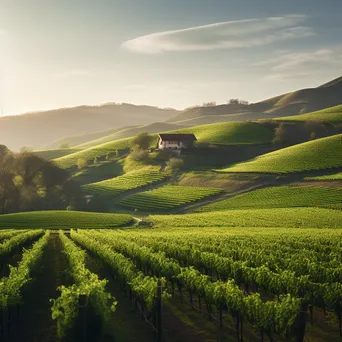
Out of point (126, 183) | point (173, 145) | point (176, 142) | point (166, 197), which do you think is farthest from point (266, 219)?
point (176, 142)

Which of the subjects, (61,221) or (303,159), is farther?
(303,159)

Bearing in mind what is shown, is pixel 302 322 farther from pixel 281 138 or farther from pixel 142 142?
pixel 142 142

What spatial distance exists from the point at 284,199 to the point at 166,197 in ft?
110

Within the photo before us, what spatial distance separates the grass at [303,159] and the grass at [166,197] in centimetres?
2051

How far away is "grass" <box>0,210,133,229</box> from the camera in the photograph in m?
77.8

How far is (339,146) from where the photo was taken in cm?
14300

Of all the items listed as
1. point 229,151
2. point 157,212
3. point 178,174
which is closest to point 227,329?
point 157,212

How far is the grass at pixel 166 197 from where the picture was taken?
106062mm

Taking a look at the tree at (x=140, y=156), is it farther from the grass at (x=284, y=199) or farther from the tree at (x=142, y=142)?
the grass at (x=284, y=199)

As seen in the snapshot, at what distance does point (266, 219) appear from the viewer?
75.6 m

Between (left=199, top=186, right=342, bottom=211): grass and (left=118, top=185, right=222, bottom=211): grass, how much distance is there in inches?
353

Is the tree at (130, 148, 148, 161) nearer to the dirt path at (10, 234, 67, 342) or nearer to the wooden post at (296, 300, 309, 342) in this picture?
the dirt path at (10, 234, 67, 342)

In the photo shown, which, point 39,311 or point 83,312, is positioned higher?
point 83,312

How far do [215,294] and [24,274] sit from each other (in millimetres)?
11578
